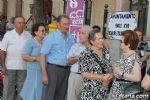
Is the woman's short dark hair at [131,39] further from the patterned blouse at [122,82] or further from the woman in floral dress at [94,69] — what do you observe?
the woman in floral dress at [94,69]

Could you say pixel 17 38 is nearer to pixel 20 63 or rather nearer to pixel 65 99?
pixel 20 63

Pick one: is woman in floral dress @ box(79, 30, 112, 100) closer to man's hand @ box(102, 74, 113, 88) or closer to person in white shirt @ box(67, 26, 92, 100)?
man's hand @ box(102, 74, 113, 88)

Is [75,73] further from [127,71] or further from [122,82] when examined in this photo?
[127,71]

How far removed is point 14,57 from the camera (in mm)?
8438

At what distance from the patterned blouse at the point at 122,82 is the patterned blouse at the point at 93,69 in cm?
21

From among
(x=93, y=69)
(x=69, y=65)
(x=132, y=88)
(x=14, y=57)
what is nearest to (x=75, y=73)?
(x=69, y=65)

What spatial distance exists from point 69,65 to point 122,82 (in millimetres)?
1625

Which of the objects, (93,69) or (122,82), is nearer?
(122,82)

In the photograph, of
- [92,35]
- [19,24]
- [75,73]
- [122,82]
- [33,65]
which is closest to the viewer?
[122,82]

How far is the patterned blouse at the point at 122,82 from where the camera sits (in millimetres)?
5756

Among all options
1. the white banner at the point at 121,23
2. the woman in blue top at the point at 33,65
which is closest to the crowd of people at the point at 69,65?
the woman in blue top at the point at 33,65

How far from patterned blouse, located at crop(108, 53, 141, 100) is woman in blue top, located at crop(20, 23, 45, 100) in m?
2.29

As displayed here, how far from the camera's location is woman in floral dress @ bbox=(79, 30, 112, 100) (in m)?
6.00

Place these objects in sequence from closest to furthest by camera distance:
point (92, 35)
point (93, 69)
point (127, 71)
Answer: point (127, 71) → point (93, 69) → point (92, 35)
